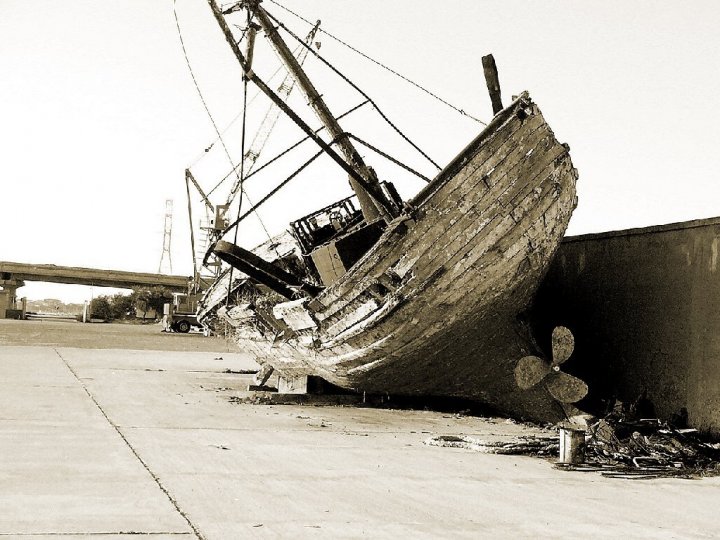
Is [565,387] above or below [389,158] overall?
below

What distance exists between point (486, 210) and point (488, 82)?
1618 millimetres

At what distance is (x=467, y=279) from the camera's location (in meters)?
8.67

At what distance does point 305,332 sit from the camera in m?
10.2

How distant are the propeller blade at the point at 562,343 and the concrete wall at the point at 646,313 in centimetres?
104

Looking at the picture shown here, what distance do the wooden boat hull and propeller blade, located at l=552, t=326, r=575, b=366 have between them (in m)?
0.72

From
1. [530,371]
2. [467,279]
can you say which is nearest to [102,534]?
[467,279]

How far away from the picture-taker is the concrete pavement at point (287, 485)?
404 cm

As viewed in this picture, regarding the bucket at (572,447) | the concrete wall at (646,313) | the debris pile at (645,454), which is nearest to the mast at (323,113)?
the concrete wall at (646,313)

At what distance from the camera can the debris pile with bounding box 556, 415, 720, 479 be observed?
20.6 ft

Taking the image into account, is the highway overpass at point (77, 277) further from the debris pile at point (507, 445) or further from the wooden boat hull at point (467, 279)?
the debris pile at point (507, 445)

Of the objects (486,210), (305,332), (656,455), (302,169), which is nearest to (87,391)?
(305,332)

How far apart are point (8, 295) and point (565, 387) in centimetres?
7351

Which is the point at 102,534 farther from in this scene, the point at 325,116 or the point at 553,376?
the point at 325,116

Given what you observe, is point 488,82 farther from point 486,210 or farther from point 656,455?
point 656,455
